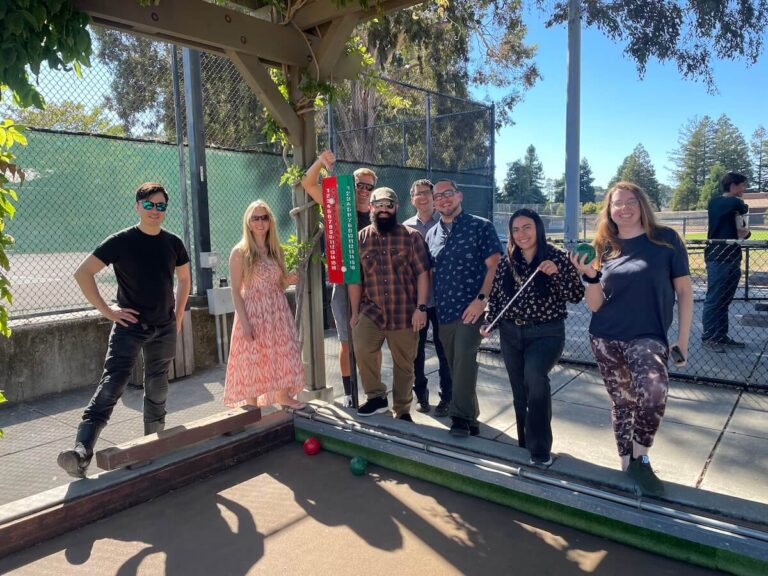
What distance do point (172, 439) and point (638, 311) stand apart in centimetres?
281

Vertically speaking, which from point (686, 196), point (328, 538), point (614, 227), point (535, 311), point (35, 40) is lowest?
point (328, 538)

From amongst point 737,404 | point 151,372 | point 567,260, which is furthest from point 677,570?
point 151,372

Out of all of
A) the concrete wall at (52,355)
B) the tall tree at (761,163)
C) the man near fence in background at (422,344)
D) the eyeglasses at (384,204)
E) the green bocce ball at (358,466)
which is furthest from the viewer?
the tall tree at (761,163)

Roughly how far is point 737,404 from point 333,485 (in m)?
3.48

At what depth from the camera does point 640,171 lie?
8438cm

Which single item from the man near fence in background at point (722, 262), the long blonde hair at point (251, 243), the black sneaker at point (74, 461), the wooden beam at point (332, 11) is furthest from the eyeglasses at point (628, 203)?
the man near fence in background at point (722, 262)

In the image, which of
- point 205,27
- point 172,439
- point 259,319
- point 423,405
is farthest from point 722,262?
point 172,439

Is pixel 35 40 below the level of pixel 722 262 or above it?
above

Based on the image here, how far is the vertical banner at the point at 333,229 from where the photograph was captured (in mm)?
3893

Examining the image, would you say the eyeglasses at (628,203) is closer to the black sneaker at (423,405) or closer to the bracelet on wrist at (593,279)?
the bracelet on wrist at (593,279)

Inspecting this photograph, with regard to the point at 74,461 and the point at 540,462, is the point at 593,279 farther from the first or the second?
the point at 74,461

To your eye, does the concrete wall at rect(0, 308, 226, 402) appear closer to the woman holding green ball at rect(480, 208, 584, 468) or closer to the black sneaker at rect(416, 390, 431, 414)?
the black sneaker at rect(416, 390, 431, 414)

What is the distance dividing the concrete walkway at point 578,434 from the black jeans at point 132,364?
0.58m

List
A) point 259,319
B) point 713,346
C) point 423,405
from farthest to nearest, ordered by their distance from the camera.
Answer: point 713,346 < point 423,405 < point 259,319
